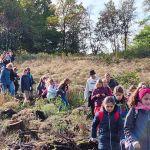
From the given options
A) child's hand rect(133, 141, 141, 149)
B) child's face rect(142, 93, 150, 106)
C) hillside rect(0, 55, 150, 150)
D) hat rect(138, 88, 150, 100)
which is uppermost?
hat rect(138, 88, 150, 100)

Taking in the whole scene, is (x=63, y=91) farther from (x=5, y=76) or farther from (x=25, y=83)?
(x=5, y=76)

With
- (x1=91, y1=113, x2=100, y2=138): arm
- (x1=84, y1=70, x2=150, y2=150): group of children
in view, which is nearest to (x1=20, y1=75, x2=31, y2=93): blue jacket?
(x1=84, y1=70, x2=150, y2=150): group of children

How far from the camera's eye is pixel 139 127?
7277 mm

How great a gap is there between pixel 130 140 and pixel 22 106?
10.1m

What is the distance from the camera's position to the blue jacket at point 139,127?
7.24 metres

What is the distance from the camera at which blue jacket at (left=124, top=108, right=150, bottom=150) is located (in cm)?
→ 724

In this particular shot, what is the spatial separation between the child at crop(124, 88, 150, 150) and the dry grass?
21.2 m

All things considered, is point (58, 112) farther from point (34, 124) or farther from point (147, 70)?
point (147, 70)

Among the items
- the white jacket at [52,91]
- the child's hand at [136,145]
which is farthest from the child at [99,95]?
the white jacket at [52,91]

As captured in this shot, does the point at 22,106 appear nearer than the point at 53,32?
Yes

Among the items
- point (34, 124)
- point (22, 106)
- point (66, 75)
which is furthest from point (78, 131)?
point (66, 75)

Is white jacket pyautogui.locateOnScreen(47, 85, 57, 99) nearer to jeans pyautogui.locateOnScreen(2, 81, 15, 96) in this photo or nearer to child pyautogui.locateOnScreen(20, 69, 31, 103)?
child pyautogui.locateOnScreen(20, 69, 31, 103)

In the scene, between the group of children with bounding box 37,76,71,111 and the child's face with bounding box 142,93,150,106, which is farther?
the group of children with bounding box 37,76,71,111

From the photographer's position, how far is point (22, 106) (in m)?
16.9
